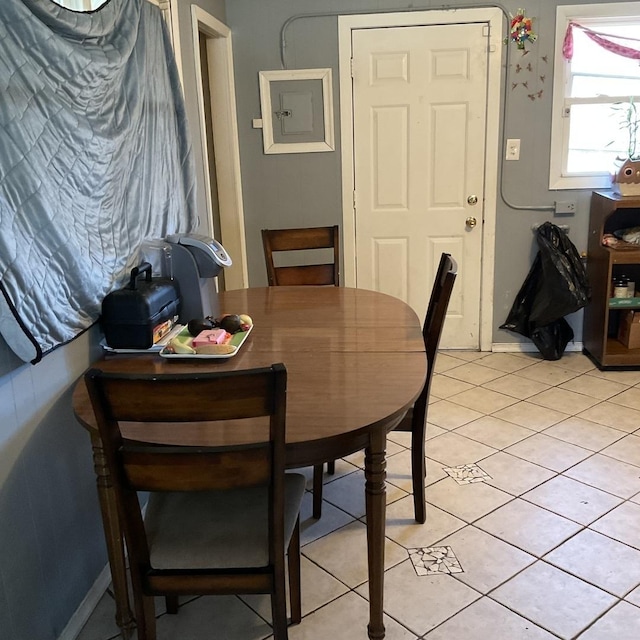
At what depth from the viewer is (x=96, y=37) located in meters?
2.01

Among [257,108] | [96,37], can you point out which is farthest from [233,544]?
[257,108]

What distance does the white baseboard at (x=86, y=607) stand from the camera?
1.89 meters

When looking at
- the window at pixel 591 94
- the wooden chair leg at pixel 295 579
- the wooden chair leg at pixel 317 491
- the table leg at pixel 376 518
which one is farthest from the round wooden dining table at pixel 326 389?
the window at pixel 591 94

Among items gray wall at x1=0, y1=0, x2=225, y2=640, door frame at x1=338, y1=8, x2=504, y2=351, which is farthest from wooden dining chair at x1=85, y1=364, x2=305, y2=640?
door frame at x1=338, y1=8, x2=504, y2=351

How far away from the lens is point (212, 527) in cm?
158

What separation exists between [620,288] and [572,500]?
176 cm

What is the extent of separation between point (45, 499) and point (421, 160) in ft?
9.92

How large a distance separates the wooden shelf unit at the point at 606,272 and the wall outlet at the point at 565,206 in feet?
0.36

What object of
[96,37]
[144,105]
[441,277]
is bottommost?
[441,277]

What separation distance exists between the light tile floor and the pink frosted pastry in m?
0.80

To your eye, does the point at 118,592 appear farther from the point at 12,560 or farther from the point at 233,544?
the point at 233,544

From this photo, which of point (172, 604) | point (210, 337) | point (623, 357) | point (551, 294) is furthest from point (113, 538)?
point (623, 357)

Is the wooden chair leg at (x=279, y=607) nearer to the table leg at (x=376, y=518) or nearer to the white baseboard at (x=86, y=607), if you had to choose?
the table leg at (x=376, y=518)

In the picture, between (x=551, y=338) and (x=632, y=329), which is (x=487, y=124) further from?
(x=632, y=329)
